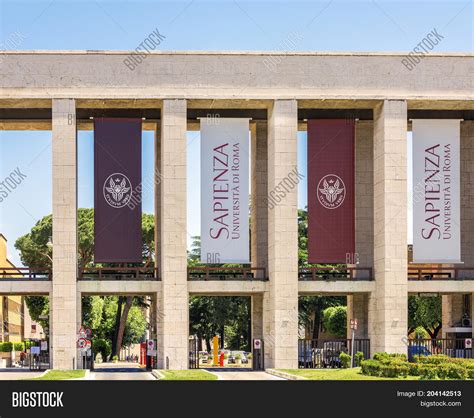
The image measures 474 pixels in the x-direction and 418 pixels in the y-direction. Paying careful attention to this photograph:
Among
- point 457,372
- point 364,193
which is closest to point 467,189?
point 364,193

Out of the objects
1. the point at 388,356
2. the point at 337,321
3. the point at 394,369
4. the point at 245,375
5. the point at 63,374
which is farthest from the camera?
the point at 337,321

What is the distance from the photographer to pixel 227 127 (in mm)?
62875

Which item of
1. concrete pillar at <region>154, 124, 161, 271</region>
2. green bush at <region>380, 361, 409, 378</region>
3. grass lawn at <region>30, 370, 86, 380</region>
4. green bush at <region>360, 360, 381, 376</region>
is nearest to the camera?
green bush at <region>380, 361, 409, 378</region>

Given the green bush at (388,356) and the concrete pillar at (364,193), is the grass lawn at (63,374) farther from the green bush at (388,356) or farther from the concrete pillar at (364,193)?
the concrete pillar at (364,193)

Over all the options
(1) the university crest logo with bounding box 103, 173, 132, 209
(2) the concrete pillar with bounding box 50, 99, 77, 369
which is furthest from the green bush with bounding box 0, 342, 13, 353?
(1) the university crest logo with bounding box 103, 173, 132, 209

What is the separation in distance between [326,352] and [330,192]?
888 centimetres

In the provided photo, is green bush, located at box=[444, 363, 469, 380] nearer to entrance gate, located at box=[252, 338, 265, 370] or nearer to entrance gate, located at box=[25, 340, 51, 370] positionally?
entrance gate, located at box=[252, 338, 265, 370]

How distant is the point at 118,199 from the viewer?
205ft

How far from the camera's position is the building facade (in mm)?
60312

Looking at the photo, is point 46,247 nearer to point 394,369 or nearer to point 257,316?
point 257,316

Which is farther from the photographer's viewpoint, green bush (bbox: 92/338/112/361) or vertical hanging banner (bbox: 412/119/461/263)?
green bush (bbox: 92/338/112/361)

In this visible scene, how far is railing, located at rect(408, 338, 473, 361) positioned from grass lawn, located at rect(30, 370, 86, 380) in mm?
17809
